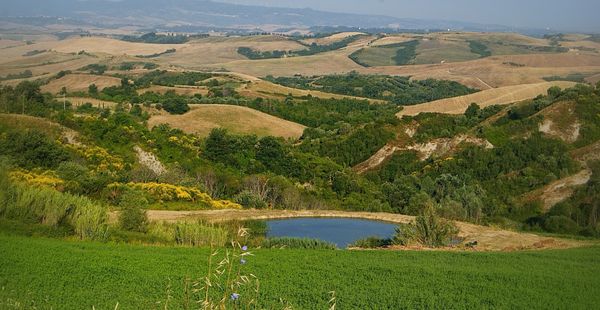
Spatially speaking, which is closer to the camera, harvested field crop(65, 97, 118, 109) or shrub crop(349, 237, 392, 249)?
shrub crop(349, 237, 392, 249)

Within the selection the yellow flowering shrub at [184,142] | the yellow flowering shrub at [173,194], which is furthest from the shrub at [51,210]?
the yellow flowering shrub at [184,142]

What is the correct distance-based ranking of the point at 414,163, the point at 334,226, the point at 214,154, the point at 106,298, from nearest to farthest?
the point at 106,298 < the point at 334,226 < the point at 214,154 < the point at 414,163

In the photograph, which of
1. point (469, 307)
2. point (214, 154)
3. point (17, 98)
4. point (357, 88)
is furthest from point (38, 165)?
point (357, 88)

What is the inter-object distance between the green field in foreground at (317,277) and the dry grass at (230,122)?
63.2 meters

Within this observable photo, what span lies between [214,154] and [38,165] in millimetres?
16323

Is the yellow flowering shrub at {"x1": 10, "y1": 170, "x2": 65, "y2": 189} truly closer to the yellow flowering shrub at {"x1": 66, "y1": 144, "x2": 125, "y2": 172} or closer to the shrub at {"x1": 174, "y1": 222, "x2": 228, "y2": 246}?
the yellow flowering shrub at {"x1": 66, "y1": 144, "x2": 125, "y2": 172}

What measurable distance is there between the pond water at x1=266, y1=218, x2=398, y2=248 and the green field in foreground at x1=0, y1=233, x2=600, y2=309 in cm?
873

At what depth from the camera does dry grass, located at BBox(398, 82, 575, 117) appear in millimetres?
103938

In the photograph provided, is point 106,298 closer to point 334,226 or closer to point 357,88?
point 334,226

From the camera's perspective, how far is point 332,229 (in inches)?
1339

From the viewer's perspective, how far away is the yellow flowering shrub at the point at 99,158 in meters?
48.3

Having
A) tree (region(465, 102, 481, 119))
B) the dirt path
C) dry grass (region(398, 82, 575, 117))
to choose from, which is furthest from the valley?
tree (region(465, 102, 481, 119))

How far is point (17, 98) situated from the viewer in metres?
75.2

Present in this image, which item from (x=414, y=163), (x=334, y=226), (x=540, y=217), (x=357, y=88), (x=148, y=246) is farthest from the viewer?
(x=357, y=88)
